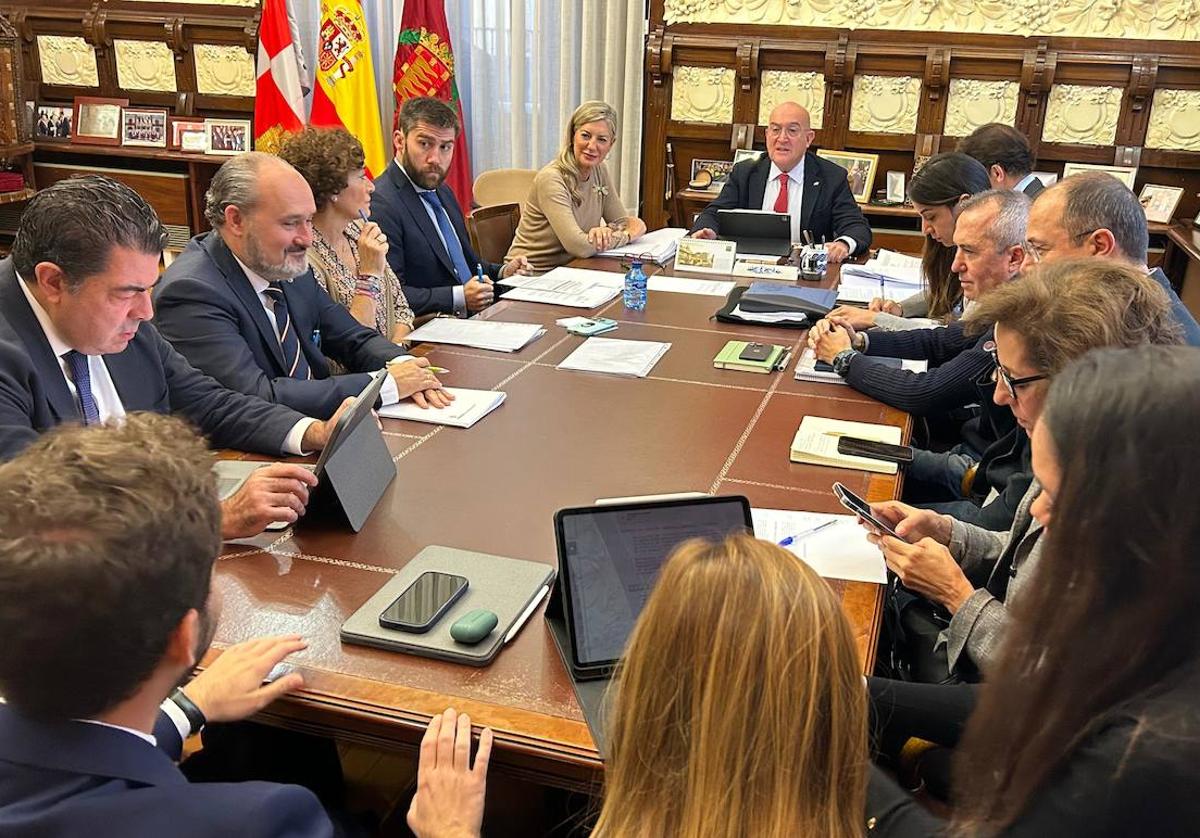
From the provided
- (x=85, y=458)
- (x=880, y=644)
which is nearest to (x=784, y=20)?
(x=880, y=644)

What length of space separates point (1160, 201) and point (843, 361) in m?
3.45

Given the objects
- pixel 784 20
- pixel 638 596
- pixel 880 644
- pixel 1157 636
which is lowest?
pixel 880 644

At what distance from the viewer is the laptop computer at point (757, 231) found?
14.8 feet

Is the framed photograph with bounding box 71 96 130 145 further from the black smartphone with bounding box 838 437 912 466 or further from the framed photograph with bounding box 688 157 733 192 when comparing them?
the black smartphone with bounding box 838 437 912 466

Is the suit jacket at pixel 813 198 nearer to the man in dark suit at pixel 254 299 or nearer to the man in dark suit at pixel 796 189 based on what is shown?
the man in dark suit at pixel 796 189

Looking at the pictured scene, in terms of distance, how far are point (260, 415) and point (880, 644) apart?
55.2 inches

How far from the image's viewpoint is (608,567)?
1.44 metres

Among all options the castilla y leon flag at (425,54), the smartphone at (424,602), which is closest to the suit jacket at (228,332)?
the smartphone at (424,602)

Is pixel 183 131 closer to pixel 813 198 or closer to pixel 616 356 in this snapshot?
pixel 813 198

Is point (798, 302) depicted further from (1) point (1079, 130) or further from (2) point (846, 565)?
(1) point (1079, 130)

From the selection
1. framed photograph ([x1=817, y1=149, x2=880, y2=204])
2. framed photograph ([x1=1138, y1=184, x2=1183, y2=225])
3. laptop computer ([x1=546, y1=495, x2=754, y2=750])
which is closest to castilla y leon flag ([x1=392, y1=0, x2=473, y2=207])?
framed photograph ([x1=817, y1=149, x2=880, y2=204])

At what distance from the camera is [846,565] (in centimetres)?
178

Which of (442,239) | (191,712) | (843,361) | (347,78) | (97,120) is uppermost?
(347,78)

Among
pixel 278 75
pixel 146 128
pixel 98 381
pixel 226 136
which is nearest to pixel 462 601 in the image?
pixel 98 381
